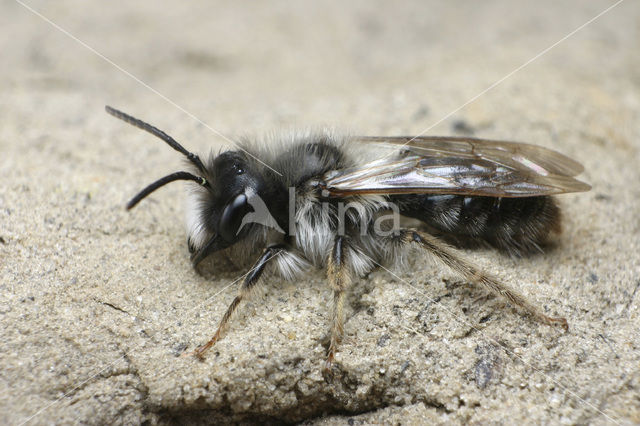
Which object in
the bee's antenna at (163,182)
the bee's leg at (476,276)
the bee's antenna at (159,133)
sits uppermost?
the bee's antenna at (159,133)

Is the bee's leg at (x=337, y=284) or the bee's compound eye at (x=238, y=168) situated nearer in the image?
the bee's leg at (x=337, y=284)

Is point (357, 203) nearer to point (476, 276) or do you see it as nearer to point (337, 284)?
point (337, 284)

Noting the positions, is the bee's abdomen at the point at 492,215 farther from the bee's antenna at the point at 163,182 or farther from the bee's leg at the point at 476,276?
the bee's antenna at the point at 163,182

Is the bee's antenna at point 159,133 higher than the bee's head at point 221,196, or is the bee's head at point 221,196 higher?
the bee's antenna at point 159,133

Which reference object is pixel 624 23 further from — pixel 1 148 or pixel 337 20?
pixel 1 148

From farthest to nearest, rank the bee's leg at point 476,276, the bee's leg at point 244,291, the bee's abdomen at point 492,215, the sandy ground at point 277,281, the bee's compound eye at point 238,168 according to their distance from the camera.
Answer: the bee's abdomen at point 492,215, the bee's compound eye at point 238,168, the bee's leg at point 476,276, the bee's leg at point 244,291, the sandy ground at point 277,281

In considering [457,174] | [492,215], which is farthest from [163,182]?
[492,215]

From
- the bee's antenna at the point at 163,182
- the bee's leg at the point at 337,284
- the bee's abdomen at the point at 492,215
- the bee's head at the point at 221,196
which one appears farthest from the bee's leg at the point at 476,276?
the bee's antenna at the point at 163,182

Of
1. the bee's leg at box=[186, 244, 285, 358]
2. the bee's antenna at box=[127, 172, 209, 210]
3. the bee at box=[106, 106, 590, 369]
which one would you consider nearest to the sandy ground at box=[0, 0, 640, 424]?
the bee's leg at box=[186, 244, 285, 358]
